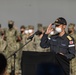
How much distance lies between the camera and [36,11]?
11.7 metres

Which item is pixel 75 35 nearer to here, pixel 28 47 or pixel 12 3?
pixel 28 47

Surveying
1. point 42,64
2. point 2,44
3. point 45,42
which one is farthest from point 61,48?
point 2,44

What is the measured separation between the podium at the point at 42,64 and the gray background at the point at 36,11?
647 centimetres

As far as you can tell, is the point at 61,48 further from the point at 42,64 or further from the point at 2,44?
the point at 2,44

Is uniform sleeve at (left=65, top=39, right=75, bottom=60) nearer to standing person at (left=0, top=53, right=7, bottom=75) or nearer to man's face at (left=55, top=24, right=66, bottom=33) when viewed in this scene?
man's face at (left=55, top=24, right=66, bottom=33)

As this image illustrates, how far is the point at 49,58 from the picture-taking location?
475cm

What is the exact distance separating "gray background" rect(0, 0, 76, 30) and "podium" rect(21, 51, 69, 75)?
6.47 metres

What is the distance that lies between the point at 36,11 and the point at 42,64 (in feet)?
23.3

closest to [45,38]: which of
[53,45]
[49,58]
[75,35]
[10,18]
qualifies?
[53,45]

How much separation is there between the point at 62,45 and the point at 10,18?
6.29 m

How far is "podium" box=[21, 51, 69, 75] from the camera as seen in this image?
4641 mm

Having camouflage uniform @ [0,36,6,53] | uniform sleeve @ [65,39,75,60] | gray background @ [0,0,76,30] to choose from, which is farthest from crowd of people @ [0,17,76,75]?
uniform sleeve @ [65,39,75,60]

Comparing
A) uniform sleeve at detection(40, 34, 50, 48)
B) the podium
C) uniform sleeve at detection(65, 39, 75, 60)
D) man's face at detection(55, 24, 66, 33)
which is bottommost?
the podium

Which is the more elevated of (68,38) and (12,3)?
(12,3)
